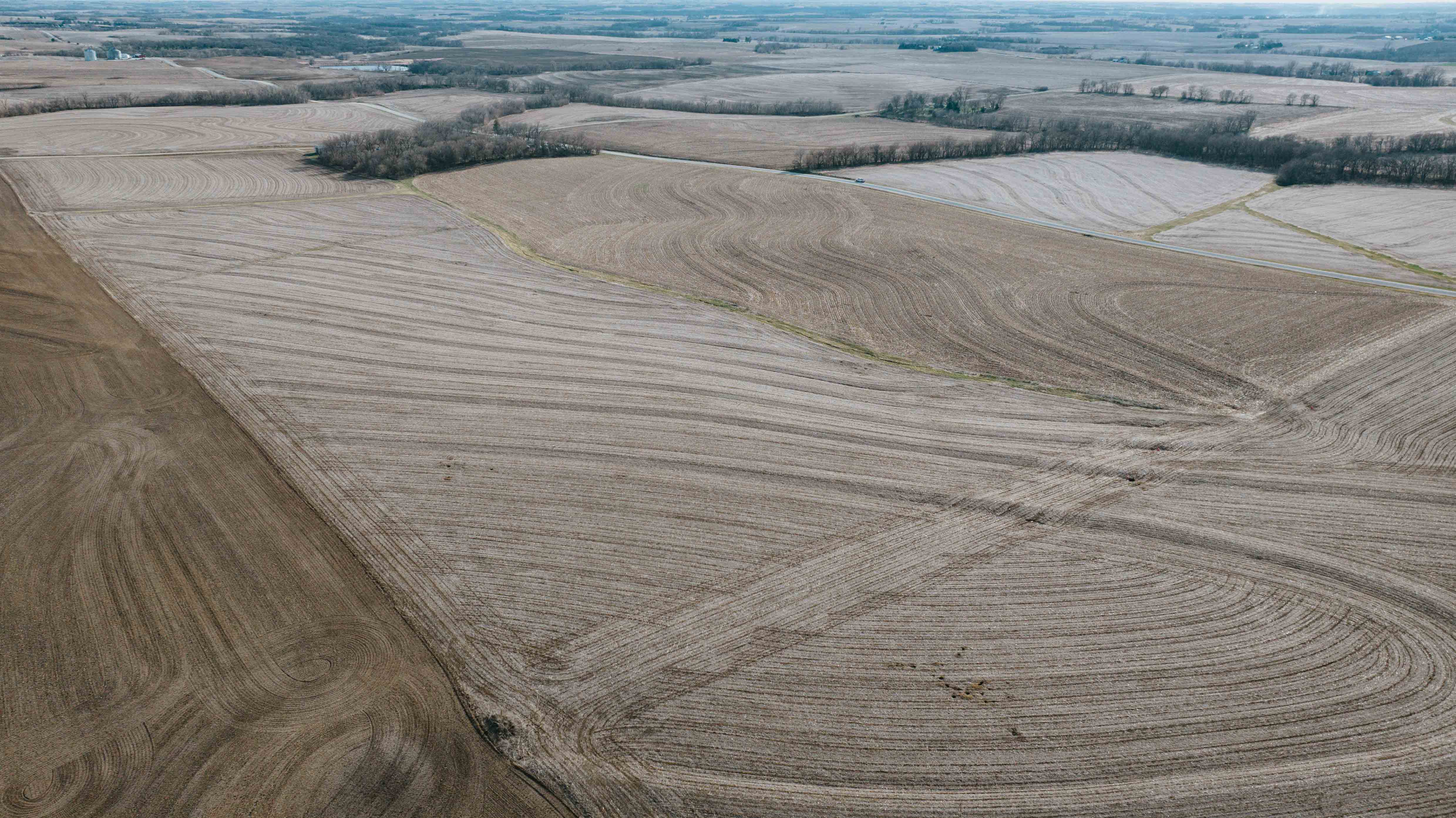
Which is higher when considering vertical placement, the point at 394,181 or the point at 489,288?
the point at 394,181

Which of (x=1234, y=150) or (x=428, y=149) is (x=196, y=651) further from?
(x=1234, y=150)

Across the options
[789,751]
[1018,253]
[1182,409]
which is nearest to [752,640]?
[789,751]

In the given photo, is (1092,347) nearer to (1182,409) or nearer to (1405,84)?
(1182,409)

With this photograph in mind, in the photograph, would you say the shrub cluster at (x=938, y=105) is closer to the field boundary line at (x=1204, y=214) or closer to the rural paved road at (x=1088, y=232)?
the rural paved road at (x=1088, y=232)

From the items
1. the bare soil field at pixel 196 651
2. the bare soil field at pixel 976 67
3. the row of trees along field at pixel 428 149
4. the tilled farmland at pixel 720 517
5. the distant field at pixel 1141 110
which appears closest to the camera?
the bare soil field at pixel 196 651

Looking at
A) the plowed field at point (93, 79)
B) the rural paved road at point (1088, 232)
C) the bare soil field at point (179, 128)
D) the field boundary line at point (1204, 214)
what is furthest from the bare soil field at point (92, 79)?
the field boundary line at point (1204, 214)

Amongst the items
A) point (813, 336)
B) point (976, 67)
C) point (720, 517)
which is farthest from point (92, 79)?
point (976, 67)
